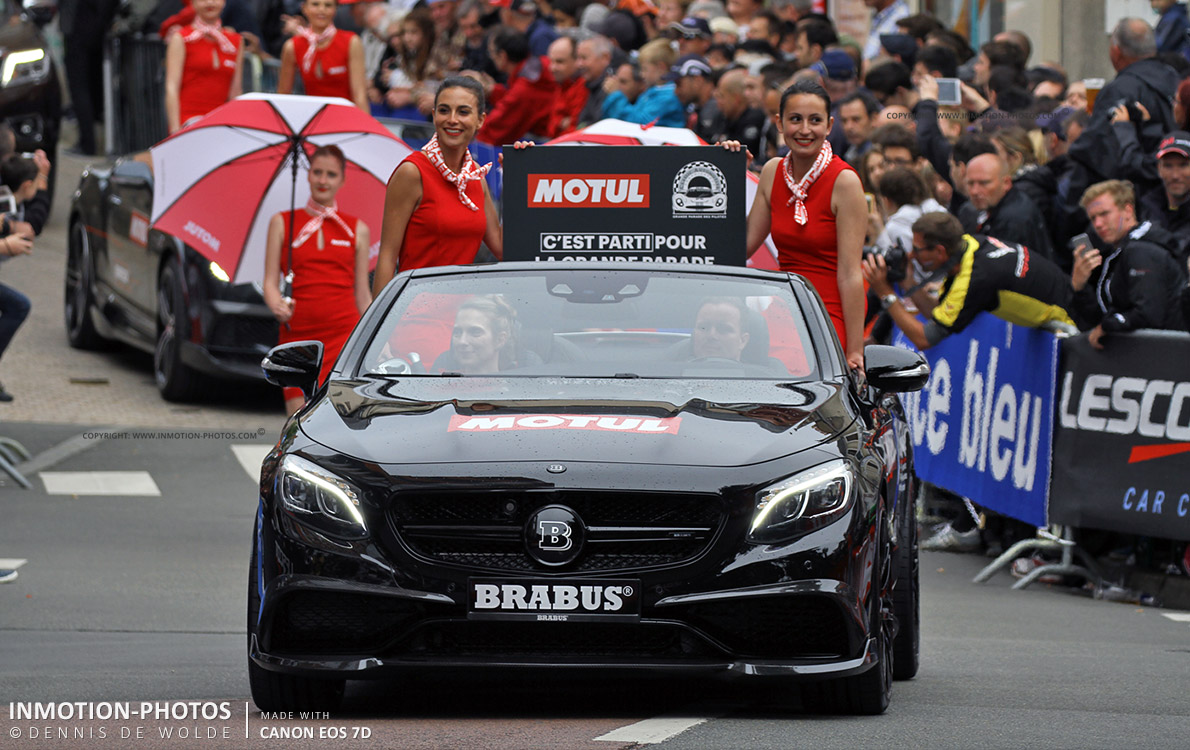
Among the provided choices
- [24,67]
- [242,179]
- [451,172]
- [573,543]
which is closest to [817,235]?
[451,172]

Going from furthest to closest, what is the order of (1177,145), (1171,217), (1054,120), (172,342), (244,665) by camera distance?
(172,342), (1054,120), (1171,217), (1177,145), (244,665)

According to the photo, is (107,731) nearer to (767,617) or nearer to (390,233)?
(767,617)

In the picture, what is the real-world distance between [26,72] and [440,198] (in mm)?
13380

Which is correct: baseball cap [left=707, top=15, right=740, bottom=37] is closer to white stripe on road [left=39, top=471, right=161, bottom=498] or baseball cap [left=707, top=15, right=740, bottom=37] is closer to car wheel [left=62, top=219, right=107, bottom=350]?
car wheel [left=62, top=219, right=107, bottom=350]

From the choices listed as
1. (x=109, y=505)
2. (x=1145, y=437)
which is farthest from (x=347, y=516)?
(x=109, y=505)

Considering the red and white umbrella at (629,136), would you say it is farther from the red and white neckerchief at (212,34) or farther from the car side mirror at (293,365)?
the car side mirror at (293,365)

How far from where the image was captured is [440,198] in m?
9.65

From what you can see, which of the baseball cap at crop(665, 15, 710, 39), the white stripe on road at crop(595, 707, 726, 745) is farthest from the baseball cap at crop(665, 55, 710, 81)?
the white stripe on road at crop(595, 707, 726, 745)

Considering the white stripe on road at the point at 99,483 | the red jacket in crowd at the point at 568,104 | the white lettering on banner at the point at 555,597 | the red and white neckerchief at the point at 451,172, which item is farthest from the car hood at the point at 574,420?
the red jacket in crowd at the point at 568,104

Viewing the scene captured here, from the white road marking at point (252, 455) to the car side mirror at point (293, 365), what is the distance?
6.77 meters

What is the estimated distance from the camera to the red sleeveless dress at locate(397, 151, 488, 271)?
963cm

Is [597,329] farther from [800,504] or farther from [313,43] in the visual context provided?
[313,43]

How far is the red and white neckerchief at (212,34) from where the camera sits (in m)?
16.8

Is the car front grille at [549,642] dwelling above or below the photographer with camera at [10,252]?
above
